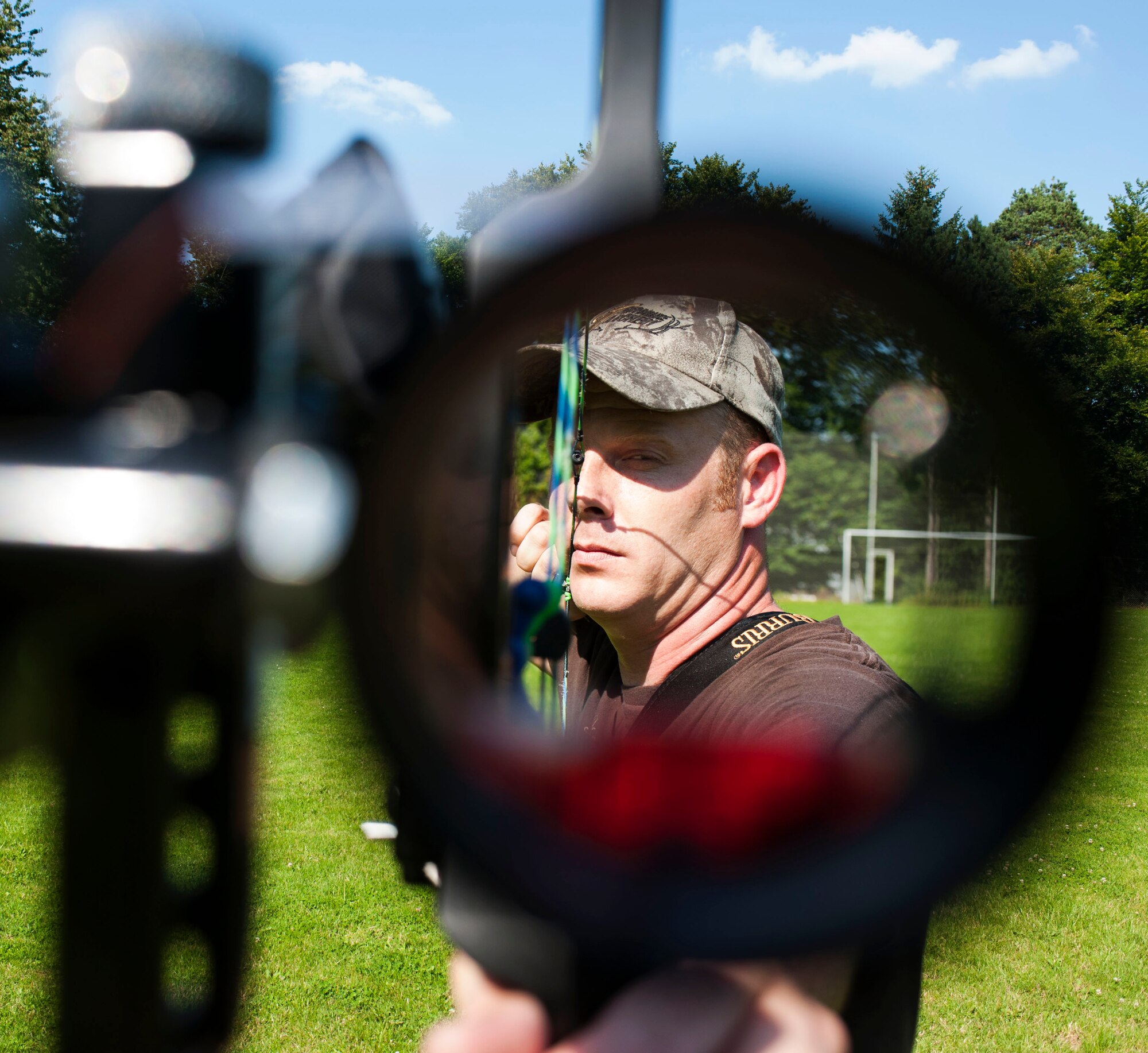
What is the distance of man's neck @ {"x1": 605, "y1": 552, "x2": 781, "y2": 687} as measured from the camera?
1.88 metres

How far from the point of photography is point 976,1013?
14.1 feet

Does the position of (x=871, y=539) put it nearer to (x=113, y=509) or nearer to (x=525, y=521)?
(x=525, y=521)

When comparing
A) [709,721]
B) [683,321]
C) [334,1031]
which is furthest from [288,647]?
[334,1031]

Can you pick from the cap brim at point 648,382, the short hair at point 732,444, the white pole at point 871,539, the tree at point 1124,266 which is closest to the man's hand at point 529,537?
the cap brim at point 648,382

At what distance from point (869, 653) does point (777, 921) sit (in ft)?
3.14

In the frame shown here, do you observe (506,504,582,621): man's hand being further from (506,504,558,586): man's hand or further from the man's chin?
the man's chin

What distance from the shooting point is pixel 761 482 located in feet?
6.16

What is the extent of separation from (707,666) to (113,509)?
125 centimetres

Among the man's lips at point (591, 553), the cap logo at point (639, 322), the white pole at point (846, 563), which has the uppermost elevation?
the cap logo at point (639, 322)

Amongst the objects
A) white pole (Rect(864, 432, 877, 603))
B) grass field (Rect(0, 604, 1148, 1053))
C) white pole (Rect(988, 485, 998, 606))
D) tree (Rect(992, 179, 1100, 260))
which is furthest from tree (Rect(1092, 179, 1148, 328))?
white pole (Rect(988, 485, 998, 606))

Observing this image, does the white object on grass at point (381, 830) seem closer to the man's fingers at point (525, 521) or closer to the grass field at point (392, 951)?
the man's fingers at point (525, 521)

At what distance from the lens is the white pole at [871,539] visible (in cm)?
2348

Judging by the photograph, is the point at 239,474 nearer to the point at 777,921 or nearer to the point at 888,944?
the point at 777,921

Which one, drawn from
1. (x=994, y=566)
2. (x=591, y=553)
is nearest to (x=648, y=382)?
(x=591, y=553)
